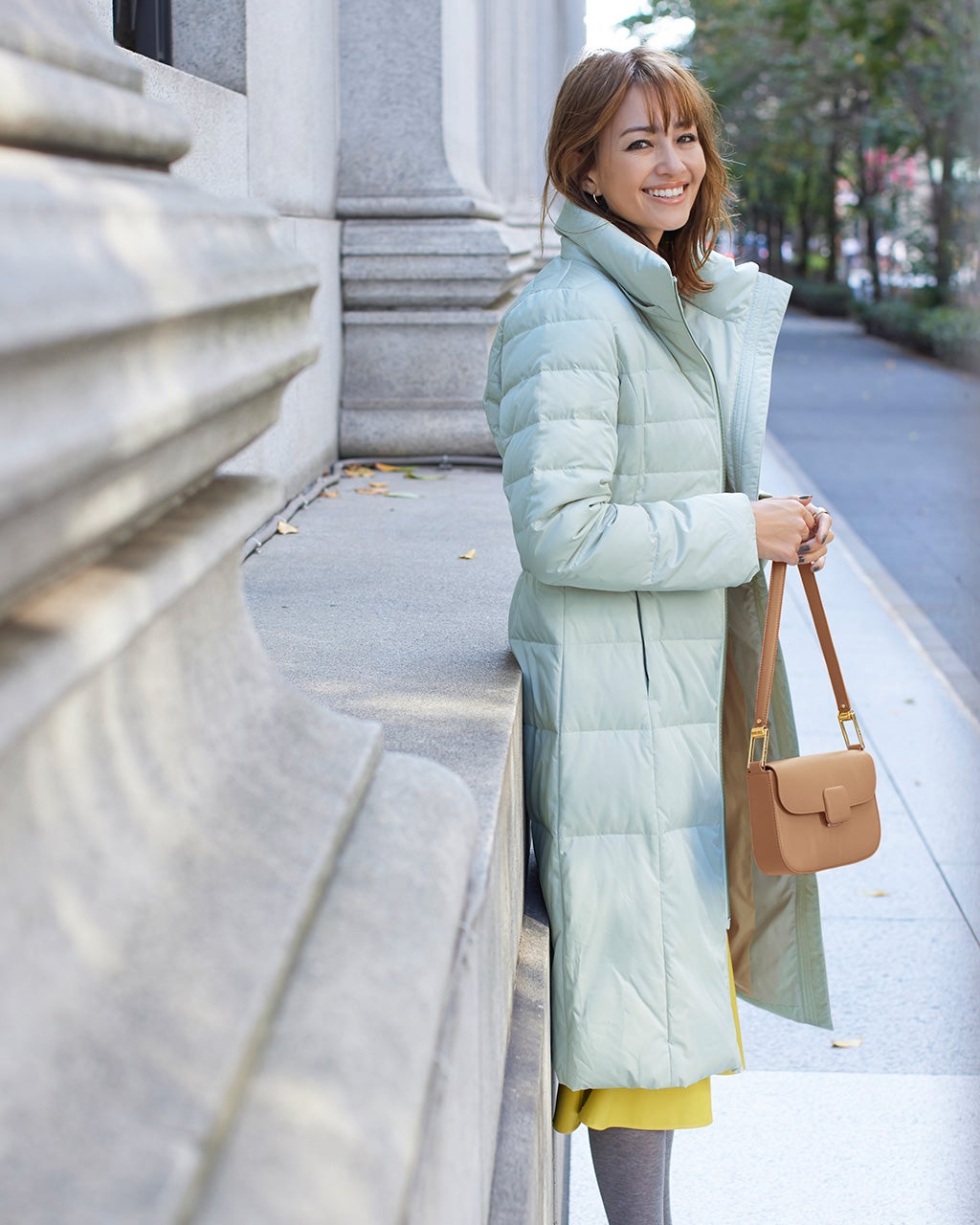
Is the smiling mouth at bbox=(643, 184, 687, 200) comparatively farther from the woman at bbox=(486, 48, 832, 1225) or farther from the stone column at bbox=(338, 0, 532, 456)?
the stone column at bbox=(338, 0, 532, 456)

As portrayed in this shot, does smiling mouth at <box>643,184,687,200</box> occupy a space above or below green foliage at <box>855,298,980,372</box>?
above

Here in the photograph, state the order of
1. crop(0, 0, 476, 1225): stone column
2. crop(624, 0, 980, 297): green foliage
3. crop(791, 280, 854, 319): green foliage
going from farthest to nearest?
crop(791, 280, 854, 319): green foliage
crop(624, 0, 980, 297): green foliage
crop(0, 0, 476, 1225): stone column

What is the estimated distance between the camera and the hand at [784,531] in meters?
2.45

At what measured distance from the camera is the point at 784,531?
2.45 metres

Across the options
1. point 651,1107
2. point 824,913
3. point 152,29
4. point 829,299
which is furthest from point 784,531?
point 829,299

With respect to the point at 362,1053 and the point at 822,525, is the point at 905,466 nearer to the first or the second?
the point at 822,525

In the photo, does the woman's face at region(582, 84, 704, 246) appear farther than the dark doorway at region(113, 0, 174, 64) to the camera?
No

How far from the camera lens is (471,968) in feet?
4.90

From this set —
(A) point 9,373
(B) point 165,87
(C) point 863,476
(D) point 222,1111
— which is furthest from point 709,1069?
(C) point 863,476

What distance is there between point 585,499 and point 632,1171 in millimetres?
1335

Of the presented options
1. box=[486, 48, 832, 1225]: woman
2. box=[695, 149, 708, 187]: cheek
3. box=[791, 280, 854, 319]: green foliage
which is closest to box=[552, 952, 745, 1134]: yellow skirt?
box=[486, 48, 832, 1225]: woman

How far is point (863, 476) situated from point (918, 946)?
33.6ft

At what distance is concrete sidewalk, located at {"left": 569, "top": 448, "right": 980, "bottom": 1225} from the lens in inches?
138

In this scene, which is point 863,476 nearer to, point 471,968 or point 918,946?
point 918,946
